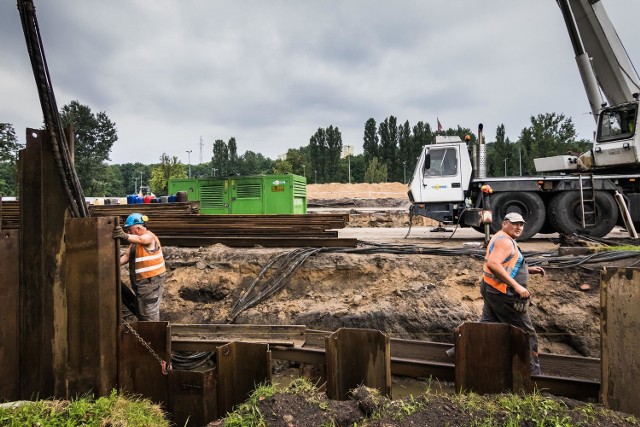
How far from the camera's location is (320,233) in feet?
28.3

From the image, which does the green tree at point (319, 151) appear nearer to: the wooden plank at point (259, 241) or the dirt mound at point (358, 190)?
the dirt mound at point (358, 190)

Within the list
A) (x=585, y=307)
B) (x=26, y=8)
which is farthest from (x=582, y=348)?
(x=26, y=8)

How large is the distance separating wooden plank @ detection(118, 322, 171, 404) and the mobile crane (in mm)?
7471

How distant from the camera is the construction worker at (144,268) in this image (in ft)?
17.7

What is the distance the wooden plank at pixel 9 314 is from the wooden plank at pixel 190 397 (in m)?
1.48

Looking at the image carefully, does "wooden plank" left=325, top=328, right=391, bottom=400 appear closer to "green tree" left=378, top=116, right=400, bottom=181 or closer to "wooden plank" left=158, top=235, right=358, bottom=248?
"wooden plank" left=158, top=235, right=358, bottom=248

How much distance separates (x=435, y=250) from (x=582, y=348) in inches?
110

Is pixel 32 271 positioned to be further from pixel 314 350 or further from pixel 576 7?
pixel 576 7

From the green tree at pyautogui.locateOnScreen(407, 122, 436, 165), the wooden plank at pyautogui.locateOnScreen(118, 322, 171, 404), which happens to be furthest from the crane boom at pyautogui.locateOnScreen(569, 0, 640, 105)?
the green tree at pyautogui.locateOnScreen(407, 122, 436, 165)

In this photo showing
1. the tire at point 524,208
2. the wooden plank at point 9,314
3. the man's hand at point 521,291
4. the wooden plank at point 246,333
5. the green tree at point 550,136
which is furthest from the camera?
the green tree at point 550,136

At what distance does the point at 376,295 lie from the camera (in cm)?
698

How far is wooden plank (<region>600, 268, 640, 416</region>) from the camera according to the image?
3.10 metres

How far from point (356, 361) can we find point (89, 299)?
2.67 meters

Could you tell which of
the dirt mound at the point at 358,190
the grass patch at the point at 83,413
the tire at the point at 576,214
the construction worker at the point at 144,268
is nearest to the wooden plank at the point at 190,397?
the grass patch at the point at 83,413
